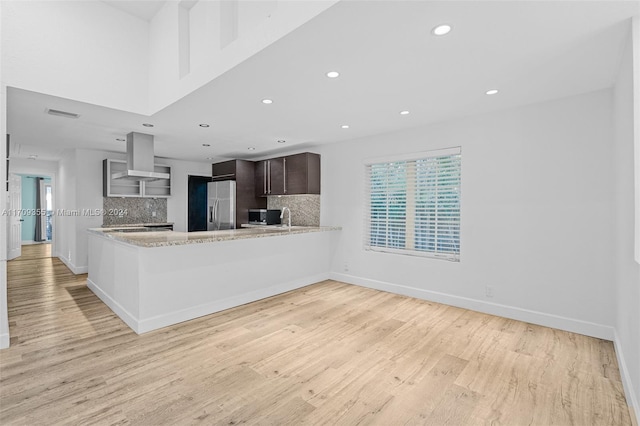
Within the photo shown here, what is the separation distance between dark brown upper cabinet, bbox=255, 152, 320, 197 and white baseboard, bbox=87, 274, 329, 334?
166 centimetres

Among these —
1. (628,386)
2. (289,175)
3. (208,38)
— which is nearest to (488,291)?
(628,386)

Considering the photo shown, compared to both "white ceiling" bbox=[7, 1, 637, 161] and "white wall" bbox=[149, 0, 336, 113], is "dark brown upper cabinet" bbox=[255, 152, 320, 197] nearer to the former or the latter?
"white ceiling" bbox=[7, 1, 637, 161]

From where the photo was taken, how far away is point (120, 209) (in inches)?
251

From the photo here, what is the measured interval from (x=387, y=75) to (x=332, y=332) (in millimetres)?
2462

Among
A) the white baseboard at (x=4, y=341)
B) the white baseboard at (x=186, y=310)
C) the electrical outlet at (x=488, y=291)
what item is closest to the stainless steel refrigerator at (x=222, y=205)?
the white baseboard at (x=186, y=310)

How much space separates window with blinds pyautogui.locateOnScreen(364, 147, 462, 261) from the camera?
3945mm

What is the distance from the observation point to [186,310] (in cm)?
337

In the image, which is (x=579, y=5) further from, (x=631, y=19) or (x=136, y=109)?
(x=136, y=109)

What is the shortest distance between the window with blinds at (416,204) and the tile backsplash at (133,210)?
4895 millimetres

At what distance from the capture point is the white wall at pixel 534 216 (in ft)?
9.62

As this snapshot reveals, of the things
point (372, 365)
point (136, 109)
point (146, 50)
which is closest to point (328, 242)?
point (372, 365)

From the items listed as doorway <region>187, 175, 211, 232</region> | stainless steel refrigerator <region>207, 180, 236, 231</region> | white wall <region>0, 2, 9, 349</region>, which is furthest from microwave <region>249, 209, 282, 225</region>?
white wall <region>0, 2, 9, 349</region>

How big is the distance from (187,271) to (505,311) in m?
3.65

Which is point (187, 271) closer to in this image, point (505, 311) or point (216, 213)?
point (216, 213)
